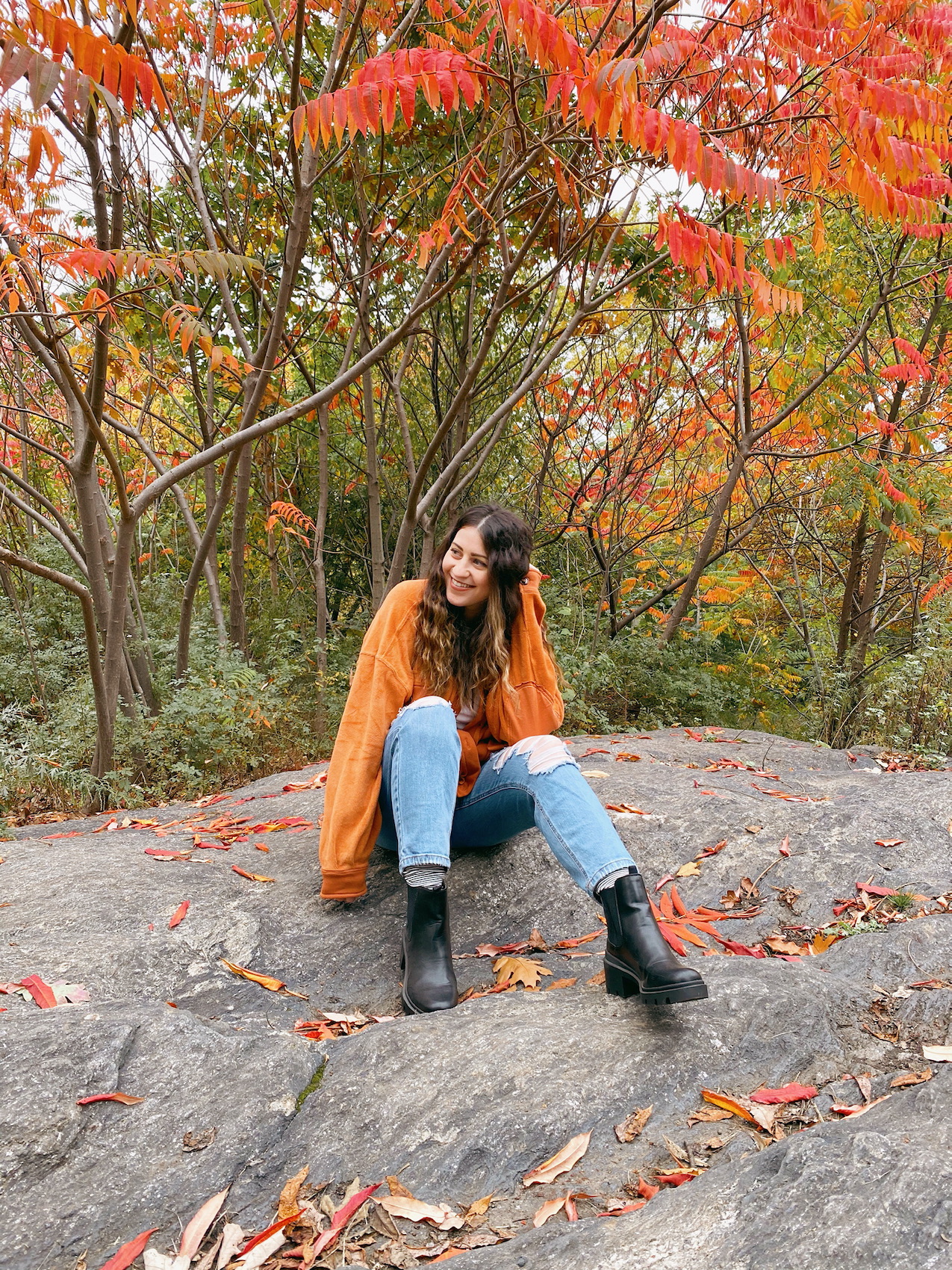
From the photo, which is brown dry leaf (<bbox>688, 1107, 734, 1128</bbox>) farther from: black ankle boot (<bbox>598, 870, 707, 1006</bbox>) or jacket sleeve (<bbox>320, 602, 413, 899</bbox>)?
jacket sleeve (<bbox>320, 602, 413, 899</bbox>)

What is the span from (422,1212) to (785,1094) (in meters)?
0.70

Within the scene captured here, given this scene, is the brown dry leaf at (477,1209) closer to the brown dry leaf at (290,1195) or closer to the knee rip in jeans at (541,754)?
the brown dry leaf at (290,1195)

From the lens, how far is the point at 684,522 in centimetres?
779

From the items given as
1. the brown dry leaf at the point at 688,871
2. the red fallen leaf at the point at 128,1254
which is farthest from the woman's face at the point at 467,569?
the red fallen leaf at the point at 128,1254

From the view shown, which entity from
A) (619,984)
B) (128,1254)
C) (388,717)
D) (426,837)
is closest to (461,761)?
(388,717)

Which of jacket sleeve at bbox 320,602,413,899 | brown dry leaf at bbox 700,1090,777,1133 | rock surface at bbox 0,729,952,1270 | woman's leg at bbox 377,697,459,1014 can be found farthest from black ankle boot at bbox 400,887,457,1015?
brown dry leaf at bbox 700,1090,777,1133

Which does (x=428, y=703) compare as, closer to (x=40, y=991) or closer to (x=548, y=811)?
(x=548, y=811)

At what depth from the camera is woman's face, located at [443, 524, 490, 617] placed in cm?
256

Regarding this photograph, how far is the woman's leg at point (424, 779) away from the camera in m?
2.15

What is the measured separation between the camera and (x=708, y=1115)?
5.15ft

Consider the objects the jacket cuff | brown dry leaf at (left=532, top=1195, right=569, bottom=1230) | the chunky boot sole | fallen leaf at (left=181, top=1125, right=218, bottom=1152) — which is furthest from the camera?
the jacket cuff

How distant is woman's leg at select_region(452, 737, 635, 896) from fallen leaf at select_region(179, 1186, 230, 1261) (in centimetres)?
99

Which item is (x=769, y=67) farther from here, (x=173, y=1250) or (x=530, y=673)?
(x=173, y=1250)

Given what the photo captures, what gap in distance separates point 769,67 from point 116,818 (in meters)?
5.05
